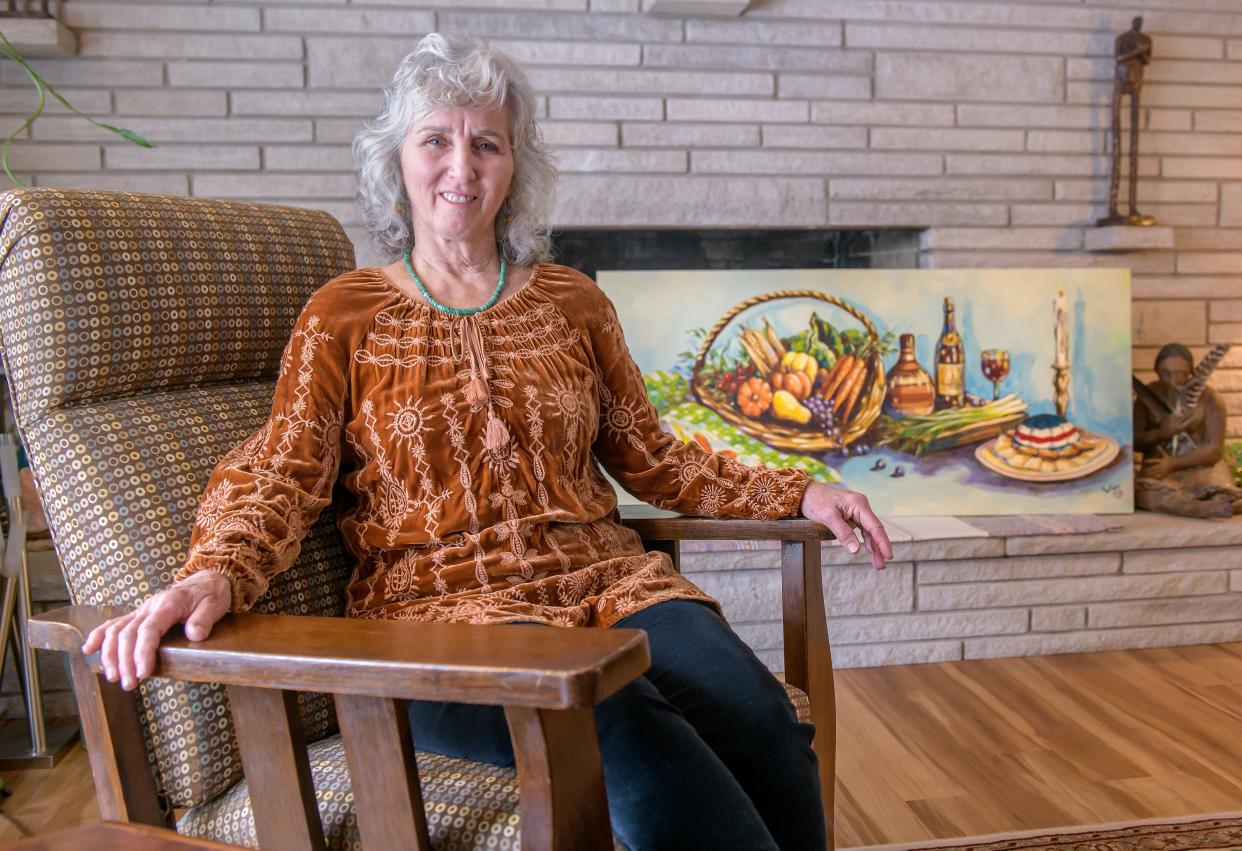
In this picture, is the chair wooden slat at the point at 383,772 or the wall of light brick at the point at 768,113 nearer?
the chair wooden slat at the point at 383,772

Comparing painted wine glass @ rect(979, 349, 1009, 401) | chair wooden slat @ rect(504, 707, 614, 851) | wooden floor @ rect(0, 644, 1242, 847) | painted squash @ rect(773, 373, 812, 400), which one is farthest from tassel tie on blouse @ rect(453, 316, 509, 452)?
painted wine glass @ rect(979, 349, 1009, 401)

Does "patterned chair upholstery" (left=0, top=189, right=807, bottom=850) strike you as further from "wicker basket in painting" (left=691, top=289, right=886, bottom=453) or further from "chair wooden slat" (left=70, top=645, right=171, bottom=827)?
"wicker basket in painting" (left=691, top=289, right=886, bottom=453)

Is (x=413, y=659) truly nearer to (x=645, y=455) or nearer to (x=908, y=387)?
(x=645, y=455)

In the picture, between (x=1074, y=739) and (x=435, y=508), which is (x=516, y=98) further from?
(x=1074, y=739)

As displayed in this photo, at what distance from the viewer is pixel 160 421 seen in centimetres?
122

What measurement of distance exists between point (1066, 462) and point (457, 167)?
1.89 metres

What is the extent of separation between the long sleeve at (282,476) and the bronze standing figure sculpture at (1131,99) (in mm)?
2140

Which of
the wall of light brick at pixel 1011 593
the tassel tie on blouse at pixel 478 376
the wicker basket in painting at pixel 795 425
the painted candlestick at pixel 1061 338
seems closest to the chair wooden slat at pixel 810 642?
the tassel tie on blouse at pixel 478 376

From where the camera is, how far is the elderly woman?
103 cm

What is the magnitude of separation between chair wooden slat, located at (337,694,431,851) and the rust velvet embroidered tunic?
1.01ft

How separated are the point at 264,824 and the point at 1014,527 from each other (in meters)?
1.99

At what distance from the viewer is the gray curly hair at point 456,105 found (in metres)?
1.33

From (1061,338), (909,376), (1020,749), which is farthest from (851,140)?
(1020,749)

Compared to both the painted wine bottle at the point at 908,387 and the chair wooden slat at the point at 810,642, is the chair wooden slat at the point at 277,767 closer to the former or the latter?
the chair wooden slat at the point at 810,642
